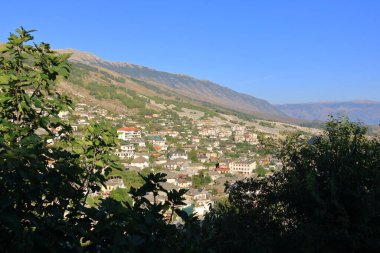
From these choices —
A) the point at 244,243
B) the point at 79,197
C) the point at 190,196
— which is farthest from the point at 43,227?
the point at 190,196

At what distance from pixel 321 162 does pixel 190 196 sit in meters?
37.0

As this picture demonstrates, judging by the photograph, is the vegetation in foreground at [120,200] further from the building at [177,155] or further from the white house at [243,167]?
the building at [177,155]

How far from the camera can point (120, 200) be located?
2852 mm

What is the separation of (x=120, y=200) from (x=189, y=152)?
78.8m

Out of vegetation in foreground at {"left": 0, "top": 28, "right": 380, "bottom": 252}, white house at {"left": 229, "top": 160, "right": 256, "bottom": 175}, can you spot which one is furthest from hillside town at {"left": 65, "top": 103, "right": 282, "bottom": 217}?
vegetation in foreground at {"left": 0, "top": 28, "right": 380, "bottom": 252}

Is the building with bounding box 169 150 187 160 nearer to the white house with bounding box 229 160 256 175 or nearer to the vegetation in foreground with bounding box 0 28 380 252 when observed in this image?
the white house with bounding box 229 160 256 175

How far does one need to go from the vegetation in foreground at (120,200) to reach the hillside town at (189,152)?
8.82 meters

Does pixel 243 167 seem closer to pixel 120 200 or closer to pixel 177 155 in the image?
pixel 177 155

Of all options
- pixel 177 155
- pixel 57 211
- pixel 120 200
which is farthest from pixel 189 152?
pixel 57 211

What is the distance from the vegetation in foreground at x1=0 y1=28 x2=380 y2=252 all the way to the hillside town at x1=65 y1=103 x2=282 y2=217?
28.9 ft

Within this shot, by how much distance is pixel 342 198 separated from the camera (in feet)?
22.3

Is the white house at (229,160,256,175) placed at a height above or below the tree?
below

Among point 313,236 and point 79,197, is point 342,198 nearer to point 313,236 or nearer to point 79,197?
point 313,236

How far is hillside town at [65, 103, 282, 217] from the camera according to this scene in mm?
45744
